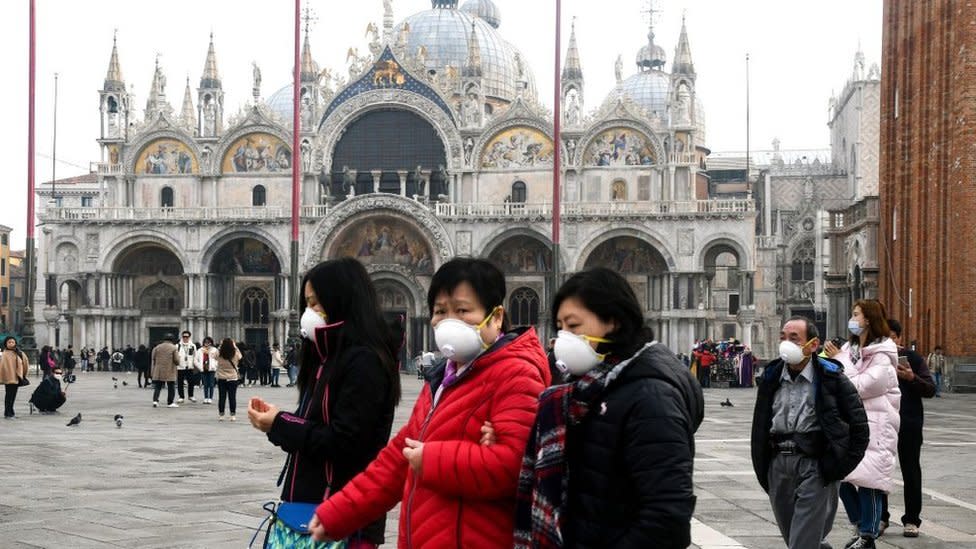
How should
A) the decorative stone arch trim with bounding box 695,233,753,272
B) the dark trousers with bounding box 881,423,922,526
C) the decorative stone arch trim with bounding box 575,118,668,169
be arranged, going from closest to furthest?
the dark trousers with bounding box 881,423,922,526
the decorative stone arch trim with bounding box 695,233,753,272
the decorative stone arch trim with bounding box 575,118,668,169

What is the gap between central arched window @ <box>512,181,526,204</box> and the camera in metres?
52.0

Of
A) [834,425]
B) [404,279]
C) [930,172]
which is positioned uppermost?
[930,172]

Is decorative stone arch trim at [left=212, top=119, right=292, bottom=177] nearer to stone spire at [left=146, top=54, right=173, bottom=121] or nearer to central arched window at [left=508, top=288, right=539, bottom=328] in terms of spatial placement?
stone spire at [left=146, top=54, right=173, bottom=121]

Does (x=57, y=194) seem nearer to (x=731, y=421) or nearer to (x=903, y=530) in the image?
(x=731, y=421)

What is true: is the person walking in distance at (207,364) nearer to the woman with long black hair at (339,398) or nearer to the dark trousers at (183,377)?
the dark trousers at (183,377)

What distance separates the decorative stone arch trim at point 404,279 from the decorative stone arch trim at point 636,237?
6.32 metres

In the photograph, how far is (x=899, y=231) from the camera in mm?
35031

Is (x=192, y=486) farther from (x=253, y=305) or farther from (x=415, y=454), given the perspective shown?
(x=253, y=305)

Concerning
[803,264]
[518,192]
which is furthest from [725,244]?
[803,264]

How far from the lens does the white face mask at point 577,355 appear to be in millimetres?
4344

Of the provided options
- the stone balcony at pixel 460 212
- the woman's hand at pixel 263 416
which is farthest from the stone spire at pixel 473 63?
the woman's hand at pixel 263 416

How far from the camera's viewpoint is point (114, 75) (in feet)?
184

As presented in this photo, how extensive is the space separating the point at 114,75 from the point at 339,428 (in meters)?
54.0

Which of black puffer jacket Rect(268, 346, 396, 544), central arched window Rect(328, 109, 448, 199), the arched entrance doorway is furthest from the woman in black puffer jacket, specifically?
the arched entrance doorway
